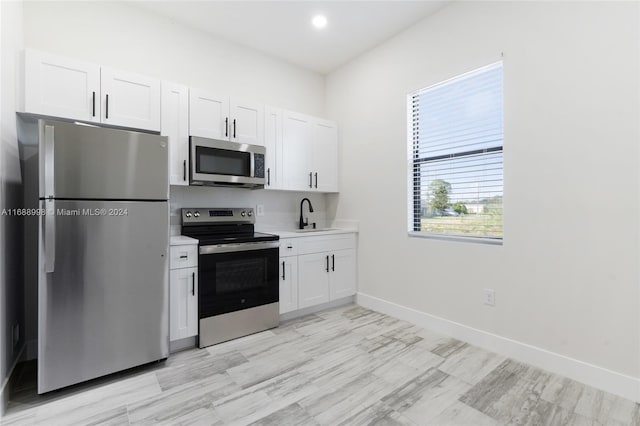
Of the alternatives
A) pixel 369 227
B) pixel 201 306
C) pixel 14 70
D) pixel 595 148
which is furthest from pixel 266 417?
pixel 14 70

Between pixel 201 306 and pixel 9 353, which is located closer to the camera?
pixel 9 353

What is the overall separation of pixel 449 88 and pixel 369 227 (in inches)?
64.2

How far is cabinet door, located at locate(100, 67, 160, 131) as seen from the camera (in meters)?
2.34

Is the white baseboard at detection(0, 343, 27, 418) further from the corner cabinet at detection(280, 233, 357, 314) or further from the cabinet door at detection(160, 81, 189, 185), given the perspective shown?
the corner cabinet at detection(280, 233, 357, 314)

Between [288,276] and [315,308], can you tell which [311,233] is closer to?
[288,276]

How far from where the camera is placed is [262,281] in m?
2.88

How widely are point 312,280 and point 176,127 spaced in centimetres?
198

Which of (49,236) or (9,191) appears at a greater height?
(9,191)

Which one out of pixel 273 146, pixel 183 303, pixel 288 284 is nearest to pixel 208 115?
pixel 273 146

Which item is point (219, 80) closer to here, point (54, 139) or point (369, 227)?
point (54, 139)

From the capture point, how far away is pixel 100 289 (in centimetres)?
196

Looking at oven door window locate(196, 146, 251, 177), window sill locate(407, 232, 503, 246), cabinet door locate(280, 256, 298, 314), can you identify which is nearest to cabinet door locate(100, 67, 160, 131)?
oven door window locate(196, 146, 251, 177)

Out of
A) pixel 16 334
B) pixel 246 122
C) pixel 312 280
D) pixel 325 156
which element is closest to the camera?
pixel 16 334

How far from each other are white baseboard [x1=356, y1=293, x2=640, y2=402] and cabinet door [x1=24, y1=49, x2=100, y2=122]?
3.25 metres
